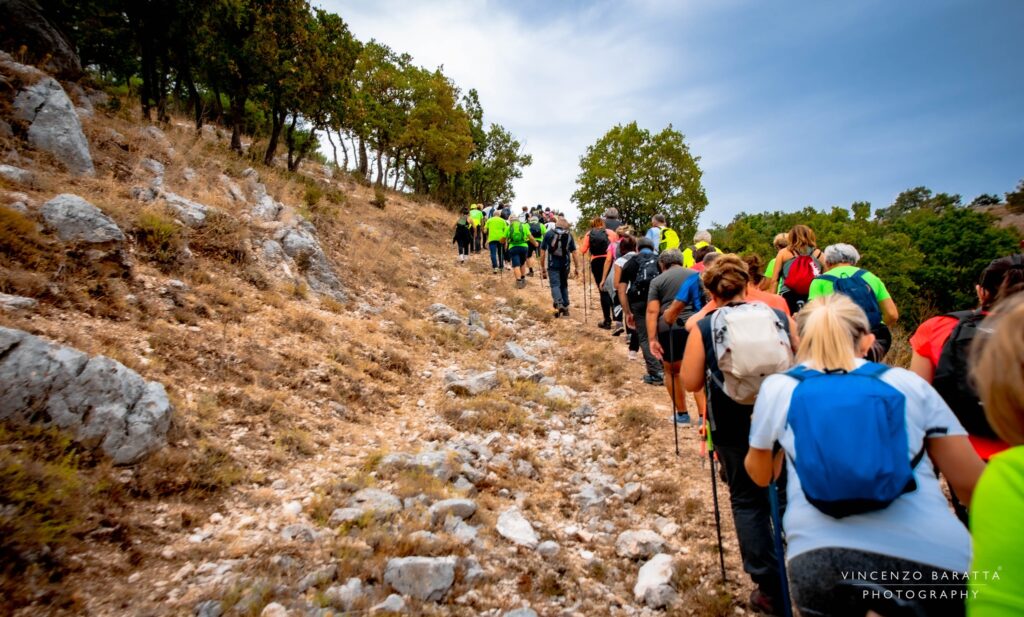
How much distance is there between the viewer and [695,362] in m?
3.36

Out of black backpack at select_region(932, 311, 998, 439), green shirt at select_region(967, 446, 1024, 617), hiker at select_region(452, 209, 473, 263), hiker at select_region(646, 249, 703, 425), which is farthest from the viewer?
hiker at select_region(452, 209, 473, 263)

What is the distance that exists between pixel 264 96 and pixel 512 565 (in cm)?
1676

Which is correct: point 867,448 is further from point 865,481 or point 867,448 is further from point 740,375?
point 740,375

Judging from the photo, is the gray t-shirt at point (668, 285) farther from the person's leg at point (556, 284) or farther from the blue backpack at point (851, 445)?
the person's leg at point (556, 284)

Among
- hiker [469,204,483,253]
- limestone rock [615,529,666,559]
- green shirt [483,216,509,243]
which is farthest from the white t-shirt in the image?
hiker [469,204,483,253]

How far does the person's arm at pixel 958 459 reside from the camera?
6.15ft

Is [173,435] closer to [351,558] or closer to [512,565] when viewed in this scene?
[351,558]

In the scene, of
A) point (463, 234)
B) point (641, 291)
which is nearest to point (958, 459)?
point (641, 291)

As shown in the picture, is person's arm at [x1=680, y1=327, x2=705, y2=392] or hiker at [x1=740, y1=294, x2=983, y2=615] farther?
person's arm at [x1=680, y1=327, x2=705, y2=392]

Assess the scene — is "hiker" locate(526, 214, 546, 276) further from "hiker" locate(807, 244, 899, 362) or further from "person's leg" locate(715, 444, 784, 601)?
"person's leg" locate(715, 444, 784, 601)

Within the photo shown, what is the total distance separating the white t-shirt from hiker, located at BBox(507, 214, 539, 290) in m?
12.9

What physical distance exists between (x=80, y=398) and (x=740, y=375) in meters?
5.05

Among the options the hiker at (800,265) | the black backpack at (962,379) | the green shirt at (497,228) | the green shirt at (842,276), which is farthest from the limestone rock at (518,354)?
the black backpack at (962,379)

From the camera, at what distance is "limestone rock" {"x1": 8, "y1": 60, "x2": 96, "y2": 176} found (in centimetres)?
827
